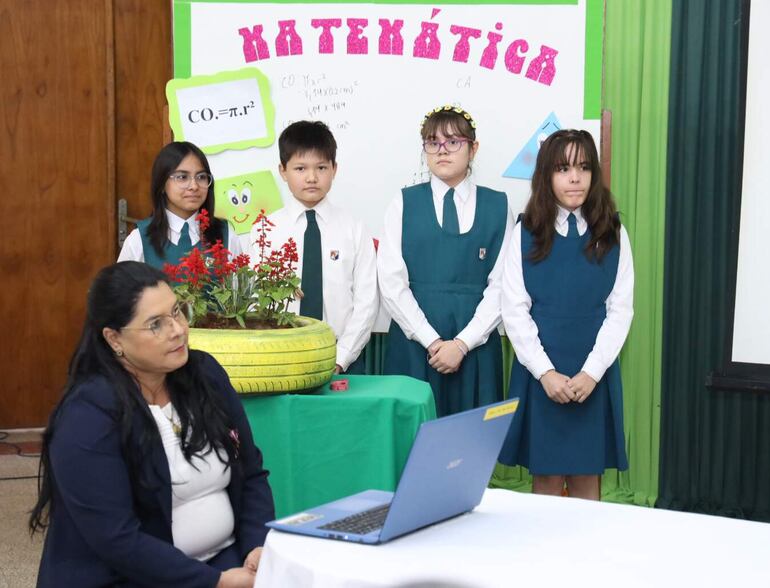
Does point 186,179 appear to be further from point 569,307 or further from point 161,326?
point 161,326

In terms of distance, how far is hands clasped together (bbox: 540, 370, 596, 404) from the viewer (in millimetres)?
2924

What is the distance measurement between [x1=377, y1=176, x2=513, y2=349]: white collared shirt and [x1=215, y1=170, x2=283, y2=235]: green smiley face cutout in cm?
48

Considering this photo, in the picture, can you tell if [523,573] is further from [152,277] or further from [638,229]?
[638,229]

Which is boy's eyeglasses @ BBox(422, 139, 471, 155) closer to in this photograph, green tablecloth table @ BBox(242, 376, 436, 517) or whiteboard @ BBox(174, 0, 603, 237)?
whiteboard @ BBox(174, 0, 603, 237)

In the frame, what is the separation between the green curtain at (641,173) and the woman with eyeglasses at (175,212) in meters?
1.44

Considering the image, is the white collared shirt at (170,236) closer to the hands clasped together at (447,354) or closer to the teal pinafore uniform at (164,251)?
the teal pinafore uniform at (164,251)

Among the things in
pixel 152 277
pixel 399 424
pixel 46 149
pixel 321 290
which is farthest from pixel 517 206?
pixel 46 149

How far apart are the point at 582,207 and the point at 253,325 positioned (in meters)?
1.15

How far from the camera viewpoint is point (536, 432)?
3.00m

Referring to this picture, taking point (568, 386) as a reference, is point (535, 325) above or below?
above

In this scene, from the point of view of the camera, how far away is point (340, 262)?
3.17 m

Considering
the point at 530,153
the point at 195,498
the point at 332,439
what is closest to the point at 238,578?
the point at 195,498

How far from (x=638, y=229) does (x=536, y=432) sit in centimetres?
97

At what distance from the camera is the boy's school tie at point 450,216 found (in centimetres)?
317
